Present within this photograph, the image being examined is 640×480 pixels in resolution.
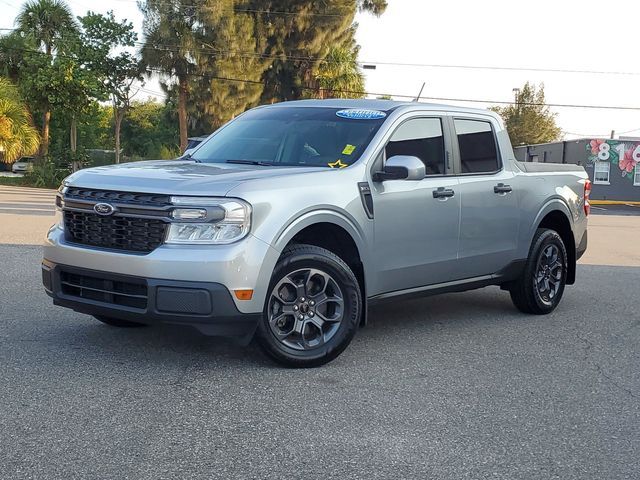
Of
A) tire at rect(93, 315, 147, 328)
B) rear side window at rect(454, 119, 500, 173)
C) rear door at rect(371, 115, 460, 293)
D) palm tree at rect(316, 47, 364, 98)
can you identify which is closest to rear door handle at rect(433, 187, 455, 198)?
rear door at rect(371, 115, 460, 293)

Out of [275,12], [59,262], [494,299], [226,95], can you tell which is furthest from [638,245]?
[275,12]

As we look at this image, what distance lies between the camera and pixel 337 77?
45.5m

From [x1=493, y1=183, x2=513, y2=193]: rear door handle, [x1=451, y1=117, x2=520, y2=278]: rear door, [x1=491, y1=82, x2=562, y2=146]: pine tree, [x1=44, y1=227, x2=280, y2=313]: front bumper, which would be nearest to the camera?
[x1=44, y1=227, x2=280, y2=313]: front bumper

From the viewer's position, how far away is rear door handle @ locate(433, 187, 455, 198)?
6.11 meters

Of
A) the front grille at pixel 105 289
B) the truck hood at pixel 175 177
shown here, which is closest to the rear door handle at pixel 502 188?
the truck hood at pixel 175 177

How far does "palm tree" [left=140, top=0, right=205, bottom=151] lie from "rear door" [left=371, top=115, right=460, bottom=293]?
112 ft

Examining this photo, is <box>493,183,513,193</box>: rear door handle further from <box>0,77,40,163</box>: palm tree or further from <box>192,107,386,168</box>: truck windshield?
<box>0,77,40,163</box>: palm tree

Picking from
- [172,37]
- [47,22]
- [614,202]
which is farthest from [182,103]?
[614,202]

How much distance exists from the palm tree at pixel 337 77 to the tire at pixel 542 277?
38.0 meters

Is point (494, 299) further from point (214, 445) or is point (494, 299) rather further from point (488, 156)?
point (214, 445)

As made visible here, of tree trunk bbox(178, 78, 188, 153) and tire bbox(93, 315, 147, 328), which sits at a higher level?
tree trunk bbox(178, 78, 188, 153)

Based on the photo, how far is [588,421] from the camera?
4.40 m

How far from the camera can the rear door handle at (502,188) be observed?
676 cm

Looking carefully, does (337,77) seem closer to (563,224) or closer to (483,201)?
(563,224)
